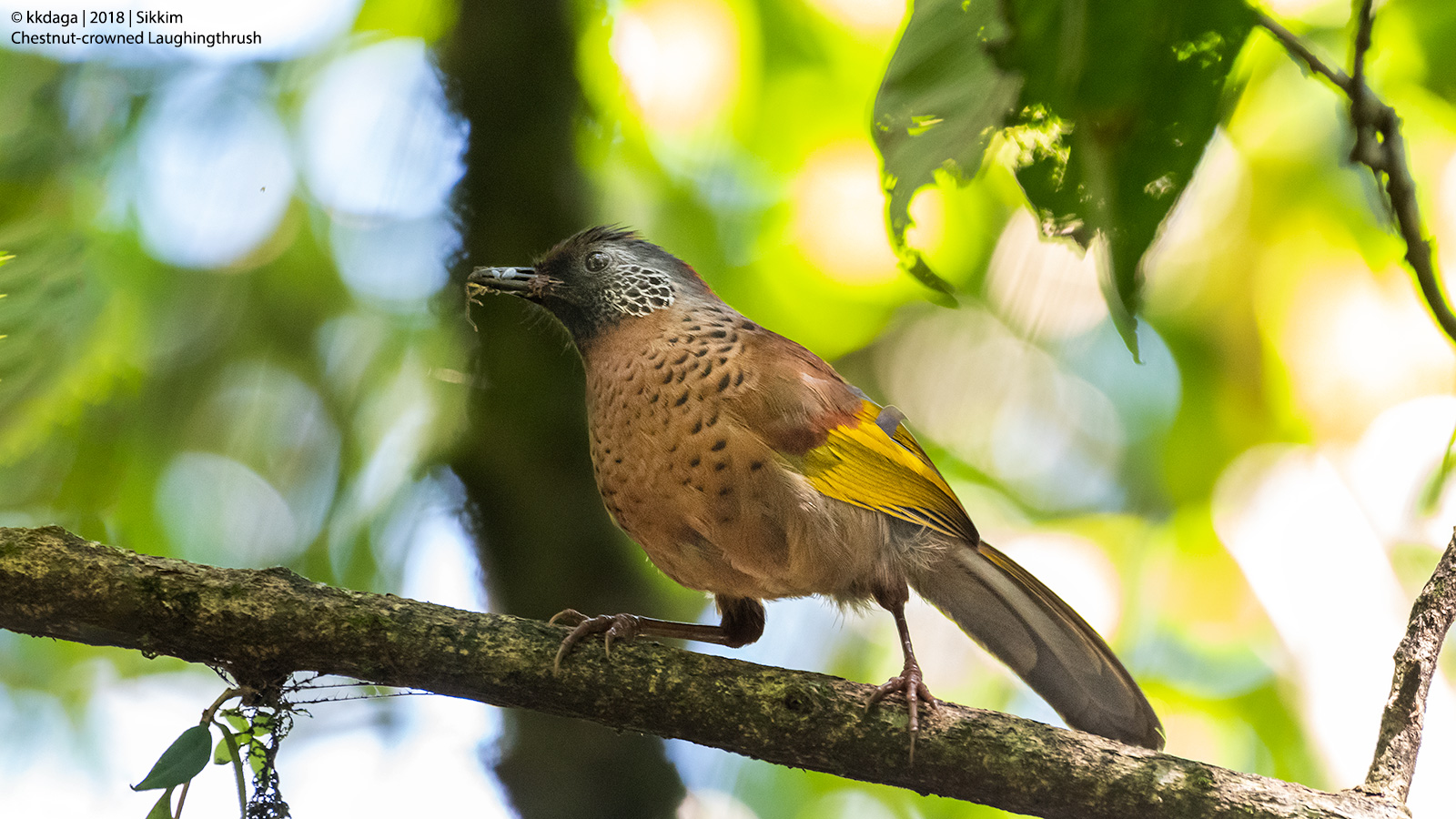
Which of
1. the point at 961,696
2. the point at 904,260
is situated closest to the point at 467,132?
the point at 904,260

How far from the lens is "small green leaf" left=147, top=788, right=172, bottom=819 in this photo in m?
1.48

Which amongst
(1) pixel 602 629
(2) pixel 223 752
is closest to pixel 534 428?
(1) pixel 602 629

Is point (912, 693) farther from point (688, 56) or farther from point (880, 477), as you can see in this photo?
point (688, 56)

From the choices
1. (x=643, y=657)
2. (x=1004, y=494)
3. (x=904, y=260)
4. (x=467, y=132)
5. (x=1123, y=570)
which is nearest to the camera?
(x=904, y=260)

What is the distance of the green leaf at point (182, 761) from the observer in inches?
57.7

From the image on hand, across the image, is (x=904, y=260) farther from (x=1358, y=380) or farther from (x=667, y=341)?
(x=1358, y=380)

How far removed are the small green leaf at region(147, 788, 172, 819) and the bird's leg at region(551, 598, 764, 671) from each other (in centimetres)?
67

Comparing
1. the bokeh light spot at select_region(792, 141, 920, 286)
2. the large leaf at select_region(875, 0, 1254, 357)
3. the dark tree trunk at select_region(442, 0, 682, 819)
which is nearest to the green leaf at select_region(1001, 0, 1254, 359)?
the large leaf at select_region(875, 0, 1254, 357)

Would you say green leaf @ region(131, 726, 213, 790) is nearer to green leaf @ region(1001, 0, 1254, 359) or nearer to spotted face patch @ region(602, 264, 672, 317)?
spotted face patch @ region(602, 264, 672, 317)

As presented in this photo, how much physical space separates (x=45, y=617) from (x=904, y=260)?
1455 millimetres

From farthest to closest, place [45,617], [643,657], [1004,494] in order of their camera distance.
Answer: [1004,494] < [643,657] < [45,617]

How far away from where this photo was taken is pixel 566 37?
8.35 ft

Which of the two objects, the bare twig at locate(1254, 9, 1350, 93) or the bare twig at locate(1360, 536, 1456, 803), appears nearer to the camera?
the bare twig at locate(1254, 9, 1350, 93)

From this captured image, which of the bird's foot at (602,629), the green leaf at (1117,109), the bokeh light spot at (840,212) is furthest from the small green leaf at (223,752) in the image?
the bokeh light spot at (840,212)
